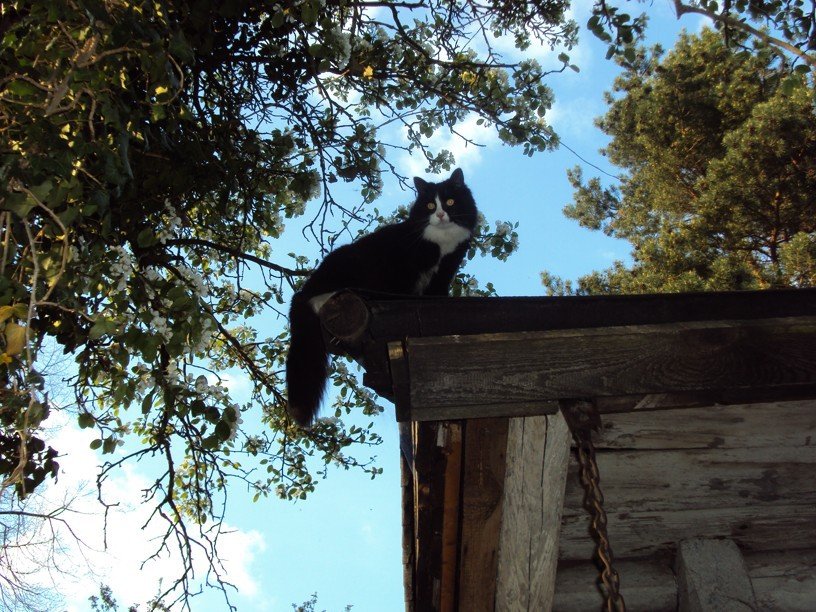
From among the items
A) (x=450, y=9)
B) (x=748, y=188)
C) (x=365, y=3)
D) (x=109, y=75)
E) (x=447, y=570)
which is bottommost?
(x=447, y=570)

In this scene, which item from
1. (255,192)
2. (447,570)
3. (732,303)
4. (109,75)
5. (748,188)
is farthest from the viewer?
(748,188)

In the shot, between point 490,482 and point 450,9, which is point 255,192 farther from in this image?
point 490,482

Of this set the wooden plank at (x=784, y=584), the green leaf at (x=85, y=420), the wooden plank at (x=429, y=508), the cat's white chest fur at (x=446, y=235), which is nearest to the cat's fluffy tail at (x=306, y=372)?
the green leaf at (x=85, y=420)

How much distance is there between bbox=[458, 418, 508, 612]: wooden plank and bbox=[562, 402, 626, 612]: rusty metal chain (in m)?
0.21

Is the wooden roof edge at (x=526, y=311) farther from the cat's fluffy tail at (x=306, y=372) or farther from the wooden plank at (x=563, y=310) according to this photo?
the cat's fluffy tail at (x=306, y=372)

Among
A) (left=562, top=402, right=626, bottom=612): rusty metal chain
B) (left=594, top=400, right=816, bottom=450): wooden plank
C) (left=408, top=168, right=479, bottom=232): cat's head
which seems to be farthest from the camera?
(left=408, top=168, right=479, bottom=232): cat's head

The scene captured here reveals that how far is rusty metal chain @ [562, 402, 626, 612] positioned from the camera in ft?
5.66

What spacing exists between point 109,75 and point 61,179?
1040 mm

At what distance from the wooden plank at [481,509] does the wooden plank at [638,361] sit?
17cm

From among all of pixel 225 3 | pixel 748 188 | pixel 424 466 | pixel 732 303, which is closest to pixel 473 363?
pixel 424 466

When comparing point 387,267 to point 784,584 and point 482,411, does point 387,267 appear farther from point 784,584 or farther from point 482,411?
point 784,584

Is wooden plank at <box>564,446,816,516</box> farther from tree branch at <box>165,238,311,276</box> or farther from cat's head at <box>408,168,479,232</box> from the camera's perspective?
tree branch at <box>165,238,311,276</box>

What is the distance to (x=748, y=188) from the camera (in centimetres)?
1164

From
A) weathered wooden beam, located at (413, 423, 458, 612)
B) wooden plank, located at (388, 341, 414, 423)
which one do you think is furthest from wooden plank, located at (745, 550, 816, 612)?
wooden plank, located at (388, 341, 414, 423)
